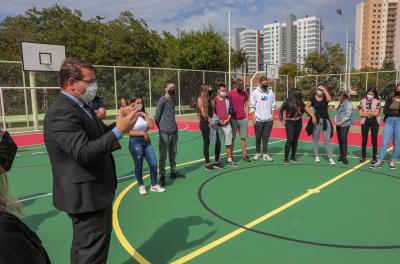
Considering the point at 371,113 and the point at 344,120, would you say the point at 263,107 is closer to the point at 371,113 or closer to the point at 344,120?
the point at 344,120

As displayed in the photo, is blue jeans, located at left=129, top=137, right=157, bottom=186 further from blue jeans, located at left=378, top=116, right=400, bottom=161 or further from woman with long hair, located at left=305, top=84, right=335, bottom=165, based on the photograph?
blue jeans, located at left=378, top=116, right=400, bottom=161

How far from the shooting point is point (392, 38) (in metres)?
116

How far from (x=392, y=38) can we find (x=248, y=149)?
129352 millimetres

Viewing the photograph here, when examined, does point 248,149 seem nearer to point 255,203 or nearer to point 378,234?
point 255,203

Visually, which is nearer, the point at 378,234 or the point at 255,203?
the point at 378,234

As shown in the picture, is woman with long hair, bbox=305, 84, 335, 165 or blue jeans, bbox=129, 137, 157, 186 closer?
blue jeans, bbox=129, 137, 157, 186

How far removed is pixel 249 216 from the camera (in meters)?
4.97

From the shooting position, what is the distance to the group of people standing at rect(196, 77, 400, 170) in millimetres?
7594

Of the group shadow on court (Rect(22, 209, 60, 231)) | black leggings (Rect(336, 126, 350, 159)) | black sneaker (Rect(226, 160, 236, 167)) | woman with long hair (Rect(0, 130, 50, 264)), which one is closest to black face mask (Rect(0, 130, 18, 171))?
woman with long hair (Rect(0, 130, 50, 264))

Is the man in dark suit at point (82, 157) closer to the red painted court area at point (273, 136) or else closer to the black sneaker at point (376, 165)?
the black sneaker at point (376, 165)

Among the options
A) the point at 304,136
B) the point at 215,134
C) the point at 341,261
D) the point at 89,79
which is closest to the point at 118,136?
the point at 89,79

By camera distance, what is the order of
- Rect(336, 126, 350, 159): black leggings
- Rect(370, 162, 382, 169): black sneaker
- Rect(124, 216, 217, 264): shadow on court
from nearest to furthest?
Rect(124, 216, 217, 264): shadow on court → Rect(370, 162, 382, 169): black sneaker → Rect(336, 126, 350, 159): black leggings

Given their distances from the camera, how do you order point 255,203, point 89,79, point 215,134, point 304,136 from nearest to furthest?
point 89,79 → point 255,203 → point 215,134 → point 304,136

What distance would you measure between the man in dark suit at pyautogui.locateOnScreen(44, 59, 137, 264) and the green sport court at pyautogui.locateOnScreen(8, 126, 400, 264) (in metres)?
1.26
